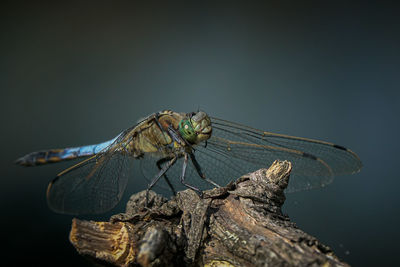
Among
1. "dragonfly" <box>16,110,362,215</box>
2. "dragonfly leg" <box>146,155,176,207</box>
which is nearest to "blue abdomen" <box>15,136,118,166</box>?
"dragonfly" <box>16,110,362,215</box>

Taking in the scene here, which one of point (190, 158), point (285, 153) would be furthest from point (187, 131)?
point (285, 153)

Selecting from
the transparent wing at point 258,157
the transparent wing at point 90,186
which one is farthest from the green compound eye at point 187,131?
the transparent wing at point 90,186

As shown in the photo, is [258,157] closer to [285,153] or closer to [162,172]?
[285,153]

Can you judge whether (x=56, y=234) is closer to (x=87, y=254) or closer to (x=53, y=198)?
(x=53, y=198)

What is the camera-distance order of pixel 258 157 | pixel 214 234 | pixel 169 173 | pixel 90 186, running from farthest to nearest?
pixel 169 173 < pixel 258 157 < pixel 90 186 < pixel 214 234

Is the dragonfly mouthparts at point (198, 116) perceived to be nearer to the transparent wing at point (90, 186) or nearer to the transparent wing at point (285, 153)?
the transparent wing at point (285, 153)

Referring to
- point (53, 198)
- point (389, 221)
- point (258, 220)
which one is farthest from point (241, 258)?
point (389, 221)

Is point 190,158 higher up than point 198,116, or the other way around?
point 198,116
